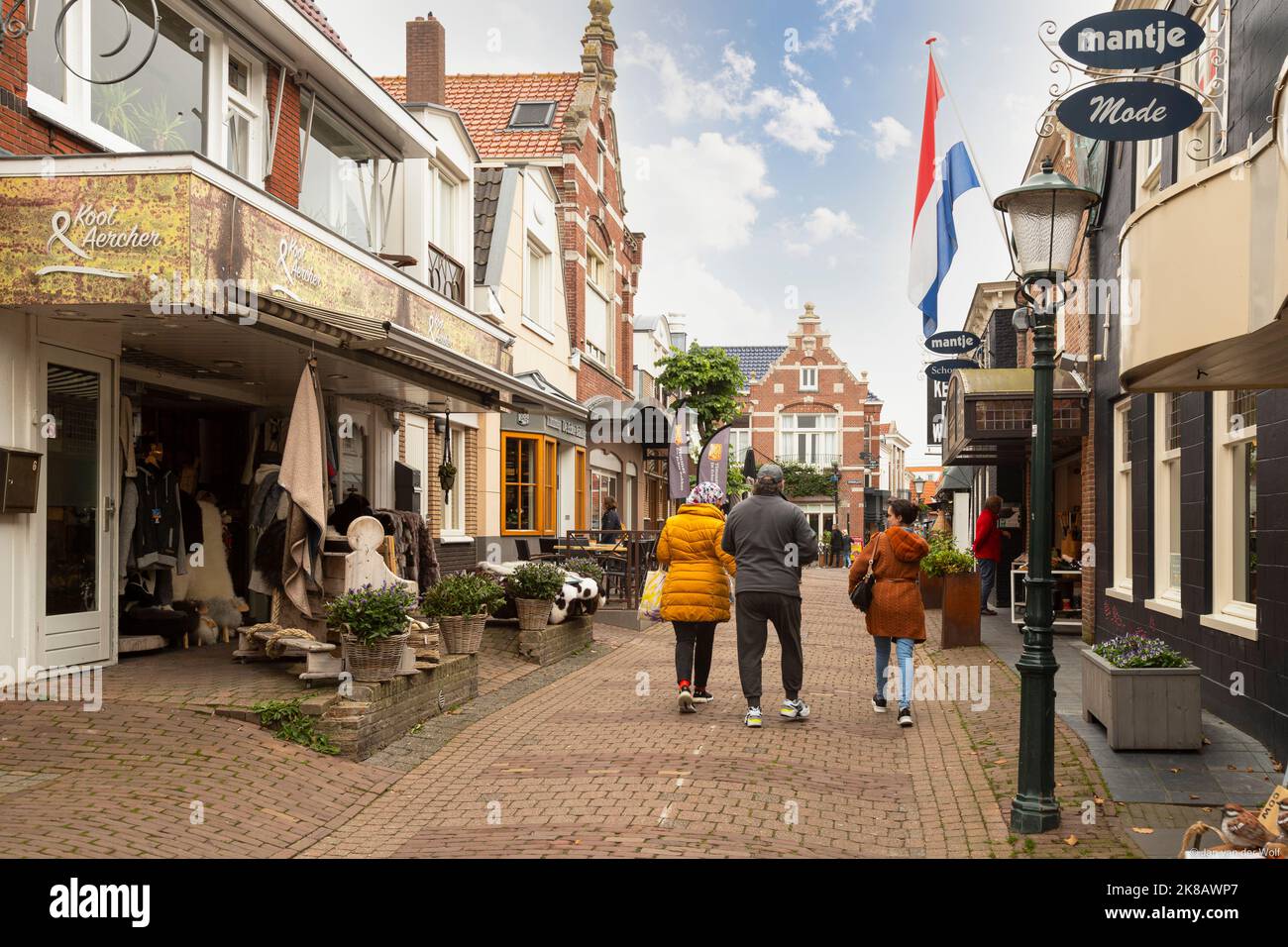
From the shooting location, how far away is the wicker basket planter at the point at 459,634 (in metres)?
10.4

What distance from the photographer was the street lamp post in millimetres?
6215

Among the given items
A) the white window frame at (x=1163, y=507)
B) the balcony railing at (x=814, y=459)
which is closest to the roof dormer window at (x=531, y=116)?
the white window frame at (x=1163, y=507)

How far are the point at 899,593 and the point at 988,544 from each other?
32.8 ft

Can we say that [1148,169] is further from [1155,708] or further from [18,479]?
[18,479]

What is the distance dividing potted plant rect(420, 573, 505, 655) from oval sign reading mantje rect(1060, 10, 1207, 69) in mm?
6437

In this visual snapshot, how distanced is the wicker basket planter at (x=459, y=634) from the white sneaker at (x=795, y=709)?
9.22ft

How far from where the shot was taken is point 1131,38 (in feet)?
25.9

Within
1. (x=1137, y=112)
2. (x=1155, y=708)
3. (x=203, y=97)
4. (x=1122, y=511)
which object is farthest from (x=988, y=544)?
(x=203, y=97)

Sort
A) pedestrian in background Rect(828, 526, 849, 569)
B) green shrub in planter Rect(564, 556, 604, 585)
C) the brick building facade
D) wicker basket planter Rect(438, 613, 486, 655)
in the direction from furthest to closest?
1. the brick building facade
2. pedestrian in background Rect(828, 526, 849, 569)
3. green shrub in planter Rect(564, 556, 604, 585)
4. wicker basket planter Rect(438, 613, 486, 655)

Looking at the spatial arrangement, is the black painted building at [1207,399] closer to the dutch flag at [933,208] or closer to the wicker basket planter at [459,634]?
the dutch flag at [933,208]

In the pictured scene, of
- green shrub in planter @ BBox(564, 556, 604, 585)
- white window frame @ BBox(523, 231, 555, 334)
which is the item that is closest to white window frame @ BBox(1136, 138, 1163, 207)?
green shrub in planter @ BBox(564, 556, 604, 585)

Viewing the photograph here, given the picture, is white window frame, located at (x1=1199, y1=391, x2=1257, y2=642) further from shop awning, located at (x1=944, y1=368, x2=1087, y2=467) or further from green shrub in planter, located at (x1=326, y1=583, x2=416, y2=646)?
green shrub in planter, located at (x1=326, y1=583, x2=416, y2=646)
